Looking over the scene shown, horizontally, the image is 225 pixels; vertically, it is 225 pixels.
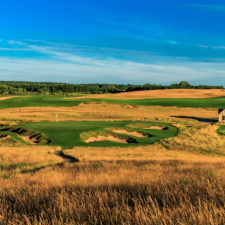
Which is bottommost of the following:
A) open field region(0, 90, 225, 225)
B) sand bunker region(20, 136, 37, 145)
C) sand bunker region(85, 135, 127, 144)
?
sand bunker region(20, 136, 37, 145)

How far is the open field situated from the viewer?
11.7ft

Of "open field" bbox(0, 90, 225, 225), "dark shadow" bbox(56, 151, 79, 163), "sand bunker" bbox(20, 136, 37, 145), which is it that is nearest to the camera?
"open field" bbox(0, 90, 225, 225)

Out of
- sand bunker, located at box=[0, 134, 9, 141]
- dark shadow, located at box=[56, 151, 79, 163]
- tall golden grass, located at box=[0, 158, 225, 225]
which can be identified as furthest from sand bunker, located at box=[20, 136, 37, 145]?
tall golden grass, located at box=[0, 158, 225, 225]

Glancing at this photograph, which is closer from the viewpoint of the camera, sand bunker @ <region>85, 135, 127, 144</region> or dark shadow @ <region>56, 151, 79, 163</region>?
dark shadow @ <region>56, 151, 79, 163</region>

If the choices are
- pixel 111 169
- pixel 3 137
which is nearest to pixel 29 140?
pixel 3 137

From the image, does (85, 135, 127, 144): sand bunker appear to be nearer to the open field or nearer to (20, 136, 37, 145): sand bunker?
the open field

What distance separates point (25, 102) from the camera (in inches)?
3103

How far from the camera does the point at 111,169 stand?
11.8 metres

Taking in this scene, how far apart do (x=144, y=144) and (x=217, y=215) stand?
77.3 feet

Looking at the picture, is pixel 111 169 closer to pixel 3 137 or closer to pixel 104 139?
pixel 104 139

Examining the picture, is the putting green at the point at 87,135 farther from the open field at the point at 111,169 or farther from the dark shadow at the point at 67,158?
the dark shadow at the point at 67,158

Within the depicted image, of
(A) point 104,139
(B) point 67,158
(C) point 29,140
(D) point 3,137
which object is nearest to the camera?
(B) point 67,158

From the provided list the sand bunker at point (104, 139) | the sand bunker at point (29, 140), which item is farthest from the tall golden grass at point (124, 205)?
the sand bunker at point (29, 140)

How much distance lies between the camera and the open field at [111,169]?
3570 mm
